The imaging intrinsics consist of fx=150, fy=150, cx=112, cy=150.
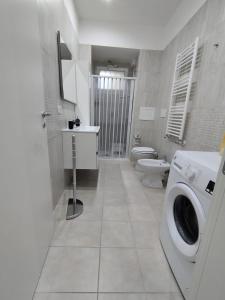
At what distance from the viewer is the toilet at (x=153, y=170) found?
7.00 feet

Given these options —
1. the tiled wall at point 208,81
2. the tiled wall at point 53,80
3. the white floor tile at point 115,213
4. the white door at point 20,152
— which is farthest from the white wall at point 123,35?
the white floor tile at point 115,213

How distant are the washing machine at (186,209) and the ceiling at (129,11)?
2.60 m

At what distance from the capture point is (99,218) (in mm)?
1598

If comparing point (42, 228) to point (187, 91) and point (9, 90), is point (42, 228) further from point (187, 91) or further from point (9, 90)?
point (187, 91)

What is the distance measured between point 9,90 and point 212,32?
1.94 meters

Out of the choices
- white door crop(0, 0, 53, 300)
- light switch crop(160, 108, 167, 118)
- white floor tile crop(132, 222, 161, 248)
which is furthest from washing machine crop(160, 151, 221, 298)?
light switch crop(160, 108, 167, 118)

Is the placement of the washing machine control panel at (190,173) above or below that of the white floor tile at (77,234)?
above

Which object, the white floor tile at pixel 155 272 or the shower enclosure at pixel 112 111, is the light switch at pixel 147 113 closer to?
the shower enclosure at pixel 112 111

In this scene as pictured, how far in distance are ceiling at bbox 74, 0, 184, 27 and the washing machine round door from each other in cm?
279

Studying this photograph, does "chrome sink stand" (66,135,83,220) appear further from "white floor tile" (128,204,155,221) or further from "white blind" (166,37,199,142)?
"white blind" (166,37,199,142)

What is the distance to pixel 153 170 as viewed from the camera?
216 cm

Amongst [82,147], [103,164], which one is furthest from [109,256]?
[103,164]

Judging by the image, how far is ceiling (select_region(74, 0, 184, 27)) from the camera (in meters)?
2.30

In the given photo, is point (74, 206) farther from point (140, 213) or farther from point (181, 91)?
point (181, 91)
